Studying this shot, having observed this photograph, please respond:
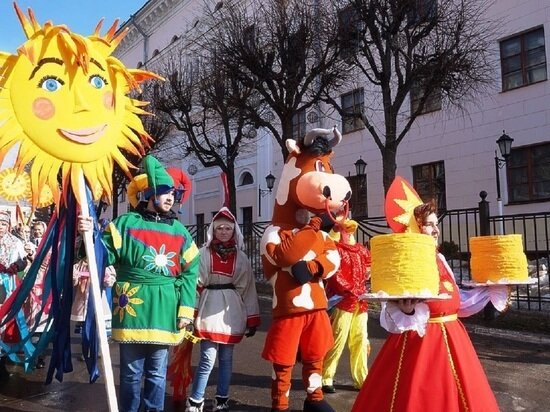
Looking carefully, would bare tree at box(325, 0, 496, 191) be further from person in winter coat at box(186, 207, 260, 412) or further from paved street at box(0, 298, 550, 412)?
person in winter coat at box(186, 207, 260, 412)

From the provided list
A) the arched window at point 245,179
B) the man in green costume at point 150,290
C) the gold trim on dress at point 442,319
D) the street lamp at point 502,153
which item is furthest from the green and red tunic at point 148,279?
the arched window at point 245,179

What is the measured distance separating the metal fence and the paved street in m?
1.12

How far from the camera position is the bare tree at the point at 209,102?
13.7 meters

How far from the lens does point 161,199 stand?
381cm

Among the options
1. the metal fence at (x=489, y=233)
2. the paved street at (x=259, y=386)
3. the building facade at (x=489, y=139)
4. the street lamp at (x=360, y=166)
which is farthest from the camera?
the street lamp at (x=360, y=166)

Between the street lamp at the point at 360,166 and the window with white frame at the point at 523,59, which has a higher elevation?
the window with white frame at the point at 523,59

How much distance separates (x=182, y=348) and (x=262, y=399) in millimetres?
826

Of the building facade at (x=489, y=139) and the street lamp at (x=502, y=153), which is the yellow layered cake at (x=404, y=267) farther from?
the building facade at (x=489, y=139)

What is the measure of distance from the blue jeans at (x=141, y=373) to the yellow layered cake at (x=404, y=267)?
1.66 metres

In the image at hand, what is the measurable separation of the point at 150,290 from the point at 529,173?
12836mm

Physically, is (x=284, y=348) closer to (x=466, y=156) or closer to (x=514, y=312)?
(x=514, y=312)

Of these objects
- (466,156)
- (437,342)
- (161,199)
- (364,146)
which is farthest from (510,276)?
(364,146)

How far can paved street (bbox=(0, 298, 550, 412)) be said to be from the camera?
4.54 meters

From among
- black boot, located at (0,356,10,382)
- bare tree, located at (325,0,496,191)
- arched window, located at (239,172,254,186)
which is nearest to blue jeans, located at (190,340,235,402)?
black boot, located at (0,356,10,382)
